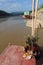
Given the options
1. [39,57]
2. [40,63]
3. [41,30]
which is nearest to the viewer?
[40,63]

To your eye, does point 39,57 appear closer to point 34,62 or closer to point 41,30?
point 34,62

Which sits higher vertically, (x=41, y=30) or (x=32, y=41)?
(x=32, y=41)

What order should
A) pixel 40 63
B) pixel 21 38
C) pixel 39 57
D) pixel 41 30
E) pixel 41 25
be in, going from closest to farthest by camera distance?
1. pixel 40 63
2. pixel 39 57
3. pixel 21 38
4. pixel 41 30
5. pixel 41 25

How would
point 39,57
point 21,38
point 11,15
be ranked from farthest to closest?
point 11,15 < point 21,38 < point 39,57

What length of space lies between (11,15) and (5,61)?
1056 cm

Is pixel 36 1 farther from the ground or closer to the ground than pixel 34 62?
farther from the ground

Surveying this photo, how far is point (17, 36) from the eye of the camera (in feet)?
24.5

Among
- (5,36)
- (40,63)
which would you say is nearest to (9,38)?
(5,36)

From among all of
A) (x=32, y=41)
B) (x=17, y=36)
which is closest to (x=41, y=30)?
(x=17, y=36)

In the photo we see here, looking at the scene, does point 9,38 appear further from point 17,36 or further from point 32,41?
point 32,41

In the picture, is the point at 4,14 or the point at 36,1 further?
the point at 4,14

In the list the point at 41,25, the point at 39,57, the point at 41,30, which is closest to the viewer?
the point at 39,57

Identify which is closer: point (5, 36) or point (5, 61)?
point (5, 61)

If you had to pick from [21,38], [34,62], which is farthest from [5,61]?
[21,38]
